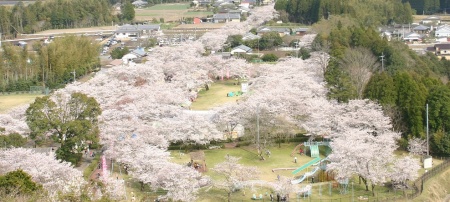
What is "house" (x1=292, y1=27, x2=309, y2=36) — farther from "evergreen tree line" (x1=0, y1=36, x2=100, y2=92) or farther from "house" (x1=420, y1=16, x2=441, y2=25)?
"evergreen tree line" (x1=0, y1=36, x2=100, y2=92)

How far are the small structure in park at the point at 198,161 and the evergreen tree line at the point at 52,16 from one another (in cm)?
3478

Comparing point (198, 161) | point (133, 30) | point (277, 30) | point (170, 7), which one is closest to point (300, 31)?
point (277, 30)

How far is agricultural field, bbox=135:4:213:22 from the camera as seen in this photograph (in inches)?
2522

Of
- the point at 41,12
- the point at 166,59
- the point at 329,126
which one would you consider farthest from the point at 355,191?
the point at 41,12

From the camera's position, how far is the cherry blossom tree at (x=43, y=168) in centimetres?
1623

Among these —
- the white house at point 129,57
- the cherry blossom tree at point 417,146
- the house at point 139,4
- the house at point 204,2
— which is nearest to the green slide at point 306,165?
the cherry blossom tree at point 417,146

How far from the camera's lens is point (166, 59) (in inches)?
1377

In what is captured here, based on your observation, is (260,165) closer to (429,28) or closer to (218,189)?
(218,189)

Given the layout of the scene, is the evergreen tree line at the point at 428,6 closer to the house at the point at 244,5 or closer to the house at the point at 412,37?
the house at the point at 412,37

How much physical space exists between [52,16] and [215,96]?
3007cm

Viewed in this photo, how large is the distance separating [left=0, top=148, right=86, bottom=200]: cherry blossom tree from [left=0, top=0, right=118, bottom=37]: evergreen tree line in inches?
1437

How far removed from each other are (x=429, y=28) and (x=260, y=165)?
117 ft

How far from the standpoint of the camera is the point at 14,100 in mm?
31531

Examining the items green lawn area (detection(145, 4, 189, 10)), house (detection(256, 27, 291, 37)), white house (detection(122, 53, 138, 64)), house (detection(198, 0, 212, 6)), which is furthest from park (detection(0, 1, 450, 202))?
house (detection(198, 0, 212, 6))
